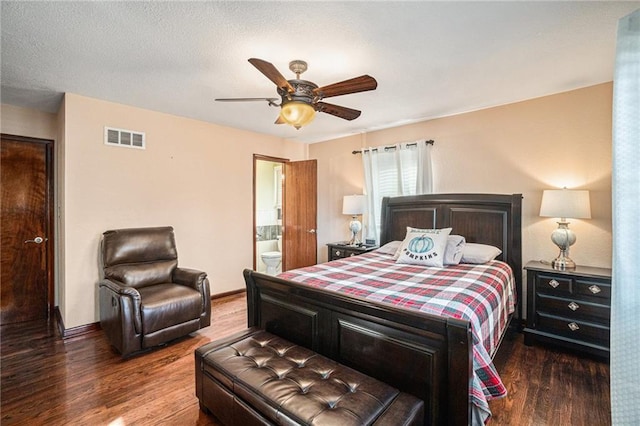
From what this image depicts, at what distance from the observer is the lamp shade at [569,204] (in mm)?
2691

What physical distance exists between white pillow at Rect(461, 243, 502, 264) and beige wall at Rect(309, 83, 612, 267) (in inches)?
20.3

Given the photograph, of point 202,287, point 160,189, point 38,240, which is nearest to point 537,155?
point 202,287

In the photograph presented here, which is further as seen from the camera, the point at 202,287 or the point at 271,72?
the point at 202,287

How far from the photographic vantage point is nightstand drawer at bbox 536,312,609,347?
250 cm

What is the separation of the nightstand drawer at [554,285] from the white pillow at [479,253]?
0.44 m

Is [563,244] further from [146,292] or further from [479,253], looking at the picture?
[146,292]

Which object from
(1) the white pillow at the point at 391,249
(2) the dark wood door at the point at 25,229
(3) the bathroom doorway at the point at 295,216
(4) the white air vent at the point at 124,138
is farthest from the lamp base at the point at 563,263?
(2) the dark wood door at the point at 25,229

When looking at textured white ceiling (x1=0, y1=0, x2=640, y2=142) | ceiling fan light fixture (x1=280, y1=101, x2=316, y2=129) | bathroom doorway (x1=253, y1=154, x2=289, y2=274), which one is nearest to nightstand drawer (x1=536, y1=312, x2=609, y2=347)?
textured white ceiling (x1=0, y1=0, x2=640, y2=142)

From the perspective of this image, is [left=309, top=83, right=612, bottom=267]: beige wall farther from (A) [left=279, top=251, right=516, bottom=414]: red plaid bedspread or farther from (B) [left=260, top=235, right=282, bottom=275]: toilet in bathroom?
(B) [left=260, top=235, right=282, bottom=275]: toilet in bathroom

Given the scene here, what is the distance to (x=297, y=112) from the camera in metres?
2.24

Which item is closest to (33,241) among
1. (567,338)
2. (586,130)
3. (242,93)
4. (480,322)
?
(242,93)

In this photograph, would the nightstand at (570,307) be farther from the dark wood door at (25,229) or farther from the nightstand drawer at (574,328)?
the dark wood door at (25,229)

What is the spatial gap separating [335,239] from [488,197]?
A: 243cm

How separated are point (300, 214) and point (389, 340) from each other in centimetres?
356
